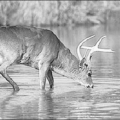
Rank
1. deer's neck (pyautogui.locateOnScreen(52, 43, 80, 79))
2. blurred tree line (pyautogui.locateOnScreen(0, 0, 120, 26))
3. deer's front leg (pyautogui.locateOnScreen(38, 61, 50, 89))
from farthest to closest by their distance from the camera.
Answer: blurred tree line (pyautogui.locateOnScreen(0, 0, 120, 26)), deer's neck (pyautogui.locateOnScreen(52, 43, 80, 79)), deer's front leg (pyautogui.locateOnScreen(38, 61, 50, 89))

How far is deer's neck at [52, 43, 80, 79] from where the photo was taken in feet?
50.9

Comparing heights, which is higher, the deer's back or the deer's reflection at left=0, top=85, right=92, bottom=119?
the deer's back

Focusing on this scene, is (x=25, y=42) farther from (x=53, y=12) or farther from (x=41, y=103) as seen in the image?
(x=53, y=12)

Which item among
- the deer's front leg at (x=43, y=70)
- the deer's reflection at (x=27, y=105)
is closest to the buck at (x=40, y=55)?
the deer's front leg at (x=43, y=70)

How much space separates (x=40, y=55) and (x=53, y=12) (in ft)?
121

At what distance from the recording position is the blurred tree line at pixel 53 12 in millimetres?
50750

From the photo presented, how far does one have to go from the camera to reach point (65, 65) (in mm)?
15578

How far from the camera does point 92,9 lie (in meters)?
56.7

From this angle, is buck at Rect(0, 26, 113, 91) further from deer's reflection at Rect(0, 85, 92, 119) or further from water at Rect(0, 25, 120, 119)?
deer's reflection at Rect(0, 85, 92, 119)

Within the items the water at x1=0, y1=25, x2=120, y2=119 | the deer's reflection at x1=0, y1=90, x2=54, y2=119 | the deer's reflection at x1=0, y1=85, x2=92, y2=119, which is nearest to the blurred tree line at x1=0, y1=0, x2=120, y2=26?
the water at x1=0, y1=25, x2=120, y2=119

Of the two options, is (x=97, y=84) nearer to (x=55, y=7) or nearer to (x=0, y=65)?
(x=0, y=65)

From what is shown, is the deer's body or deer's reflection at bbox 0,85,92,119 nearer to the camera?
deer's reflection at bbox 0,85,92,119

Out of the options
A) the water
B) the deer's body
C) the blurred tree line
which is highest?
the deer's body

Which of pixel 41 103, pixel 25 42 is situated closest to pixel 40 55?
pixel 25 42
